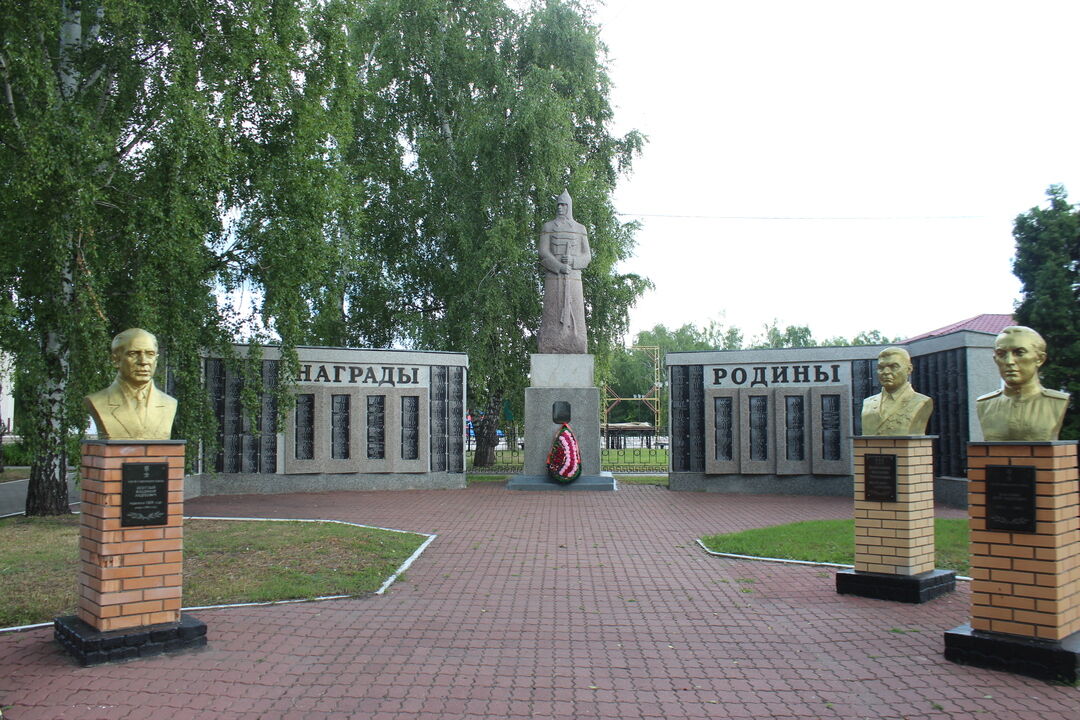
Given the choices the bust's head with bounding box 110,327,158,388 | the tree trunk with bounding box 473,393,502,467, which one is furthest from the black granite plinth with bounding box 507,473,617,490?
the bust's head with bounding box 110,327,158,388

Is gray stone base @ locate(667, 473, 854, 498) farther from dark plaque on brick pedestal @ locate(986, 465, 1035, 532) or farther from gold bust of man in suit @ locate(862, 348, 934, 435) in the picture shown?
dark plaque on brick pedestal @ locate(986, 465, 1035, 532)

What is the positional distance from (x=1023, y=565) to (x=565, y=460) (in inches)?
463

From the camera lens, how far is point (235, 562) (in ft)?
27.2

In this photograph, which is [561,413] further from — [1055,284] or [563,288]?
[1055,284]

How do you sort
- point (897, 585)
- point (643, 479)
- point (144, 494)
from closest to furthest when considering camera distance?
point (144, 494) < point (897, 585) < point (643, 479)

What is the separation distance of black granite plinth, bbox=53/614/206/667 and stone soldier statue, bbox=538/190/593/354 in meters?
12.6

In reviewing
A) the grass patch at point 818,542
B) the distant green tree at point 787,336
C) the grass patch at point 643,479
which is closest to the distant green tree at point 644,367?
the distant green tree at point 787,336

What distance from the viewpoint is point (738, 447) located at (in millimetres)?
17141

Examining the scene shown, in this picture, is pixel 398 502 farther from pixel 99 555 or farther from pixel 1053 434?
pixel 1053 434

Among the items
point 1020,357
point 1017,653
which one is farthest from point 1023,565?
point 1020,357

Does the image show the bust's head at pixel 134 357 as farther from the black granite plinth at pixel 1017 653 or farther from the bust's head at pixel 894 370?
the bust's head at pixel 894 370

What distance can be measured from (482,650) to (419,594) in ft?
5.82

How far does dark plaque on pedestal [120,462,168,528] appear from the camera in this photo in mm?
5379

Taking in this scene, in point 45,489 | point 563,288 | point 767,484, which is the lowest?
point 767,484
